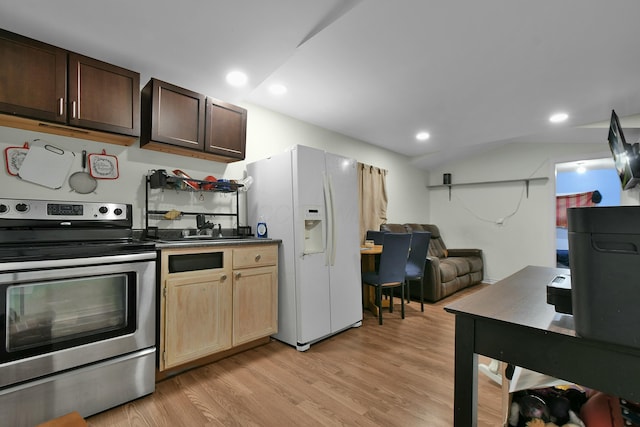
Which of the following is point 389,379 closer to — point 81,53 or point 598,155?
point 81,53

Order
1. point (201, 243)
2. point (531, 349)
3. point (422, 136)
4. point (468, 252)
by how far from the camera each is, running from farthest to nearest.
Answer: point (468, 252)
point (422, 136)
point (201, 243)
point (531, 349)

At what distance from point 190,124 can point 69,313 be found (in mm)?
1547

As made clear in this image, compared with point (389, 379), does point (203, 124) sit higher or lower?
higher

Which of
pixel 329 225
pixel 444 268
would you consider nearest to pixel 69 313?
pixel 329 225

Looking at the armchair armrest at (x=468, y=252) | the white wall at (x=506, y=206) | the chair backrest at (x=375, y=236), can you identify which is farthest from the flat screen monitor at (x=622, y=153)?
the armchair armrest at (x=468, y=252)

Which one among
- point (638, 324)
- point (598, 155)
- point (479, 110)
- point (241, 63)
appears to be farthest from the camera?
point (598, 155)

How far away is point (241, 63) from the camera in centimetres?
229

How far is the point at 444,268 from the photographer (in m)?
4.05

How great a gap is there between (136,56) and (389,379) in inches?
114

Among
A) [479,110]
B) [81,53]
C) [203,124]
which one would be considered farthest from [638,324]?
[479,110]

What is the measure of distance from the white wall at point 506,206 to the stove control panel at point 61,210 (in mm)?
5516

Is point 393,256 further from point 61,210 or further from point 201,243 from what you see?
point 61,210

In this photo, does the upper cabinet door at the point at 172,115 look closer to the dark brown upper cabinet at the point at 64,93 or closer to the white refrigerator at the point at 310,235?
the dark brown upper cabinet at the point at 64,93

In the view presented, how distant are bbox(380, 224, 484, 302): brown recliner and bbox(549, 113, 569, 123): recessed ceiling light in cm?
221
